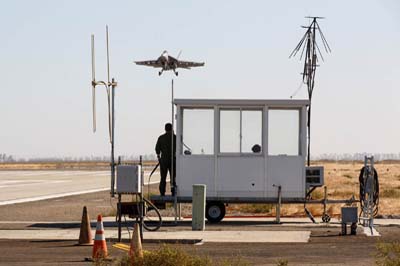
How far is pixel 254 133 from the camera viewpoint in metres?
23.7

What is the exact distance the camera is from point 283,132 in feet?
77.7

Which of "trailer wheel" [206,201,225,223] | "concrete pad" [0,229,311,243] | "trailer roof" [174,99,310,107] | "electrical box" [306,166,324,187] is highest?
"trailer roof" [174,99,310,107]

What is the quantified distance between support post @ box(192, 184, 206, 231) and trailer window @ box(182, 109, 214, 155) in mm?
2149

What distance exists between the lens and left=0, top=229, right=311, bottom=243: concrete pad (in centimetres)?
1930

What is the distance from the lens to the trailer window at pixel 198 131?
23641mm

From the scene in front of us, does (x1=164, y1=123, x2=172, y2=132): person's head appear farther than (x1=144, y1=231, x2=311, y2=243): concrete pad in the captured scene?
Yes

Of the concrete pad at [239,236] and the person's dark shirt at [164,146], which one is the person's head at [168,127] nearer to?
the person's dark shirt at [164,146]

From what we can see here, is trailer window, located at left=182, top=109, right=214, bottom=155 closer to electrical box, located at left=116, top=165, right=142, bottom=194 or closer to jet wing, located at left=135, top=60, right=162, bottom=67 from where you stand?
electrical box, located at left=116, top=165, right=142, bottom=194

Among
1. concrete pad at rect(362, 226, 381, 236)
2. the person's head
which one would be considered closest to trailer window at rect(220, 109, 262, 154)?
the person's head

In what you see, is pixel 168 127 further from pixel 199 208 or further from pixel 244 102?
pixel 199 208

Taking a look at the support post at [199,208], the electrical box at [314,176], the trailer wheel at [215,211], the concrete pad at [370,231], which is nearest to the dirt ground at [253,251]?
the concrete pad at [370,231]

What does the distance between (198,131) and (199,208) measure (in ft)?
8.78

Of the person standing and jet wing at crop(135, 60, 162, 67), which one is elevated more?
jet wing at crop(135, 60, 162, 67)

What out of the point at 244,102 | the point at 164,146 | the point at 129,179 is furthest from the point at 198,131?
the point at 129,179
